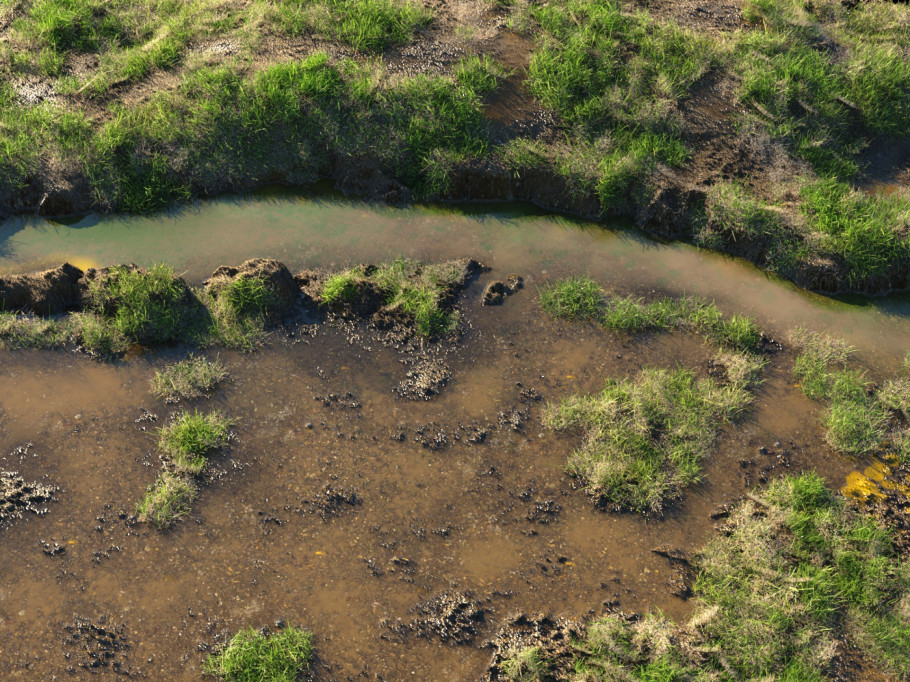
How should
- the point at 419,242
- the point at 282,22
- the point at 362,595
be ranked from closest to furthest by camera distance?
the point at 362,595, the point at 419,242, the point at 282,22

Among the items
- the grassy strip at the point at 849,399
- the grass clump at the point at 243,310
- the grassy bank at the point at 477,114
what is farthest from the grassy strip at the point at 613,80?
the grass clump at the point at 243,310

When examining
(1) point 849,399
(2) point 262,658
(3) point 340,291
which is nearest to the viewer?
(2) point 262,658

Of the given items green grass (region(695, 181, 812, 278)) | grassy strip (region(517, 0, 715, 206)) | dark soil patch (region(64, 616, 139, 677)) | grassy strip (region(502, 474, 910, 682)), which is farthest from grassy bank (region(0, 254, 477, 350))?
grassy strip (region(502, 474, 910, 682))

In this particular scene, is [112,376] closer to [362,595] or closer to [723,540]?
[362,595]

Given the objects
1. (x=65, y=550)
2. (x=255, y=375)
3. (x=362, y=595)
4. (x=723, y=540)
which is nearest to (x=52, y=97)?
(x=255, y=375)

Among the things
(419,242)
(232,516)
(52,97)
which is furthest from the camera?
(52,97)

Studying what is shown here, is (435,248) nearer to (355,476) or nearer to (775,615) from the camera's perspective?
(355,476)

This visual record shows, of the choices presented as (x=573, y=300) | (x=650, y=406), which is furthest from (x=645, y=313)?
(x=650, y=406)
